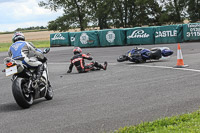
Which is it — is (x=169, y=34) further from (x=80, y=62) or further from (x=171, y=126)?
→ (x=171, y=126)

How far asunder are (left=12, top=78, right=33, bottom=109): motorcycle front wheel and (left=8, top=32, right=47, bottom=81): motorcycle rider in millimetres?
459

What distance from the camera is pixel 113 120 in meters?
6.09

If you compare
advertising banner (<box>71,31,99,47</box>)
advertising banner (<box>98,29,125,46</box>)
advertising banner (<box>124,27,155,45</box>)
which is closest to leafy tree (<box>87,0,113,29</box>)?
advertising banner (<box>71,31,99,47</box>)

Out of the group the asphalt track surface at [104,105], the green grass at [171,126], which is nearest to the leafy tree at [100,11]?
the asphalt track surface at [104,105]

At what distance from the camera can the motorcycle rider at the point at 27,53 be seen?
7.89 meters

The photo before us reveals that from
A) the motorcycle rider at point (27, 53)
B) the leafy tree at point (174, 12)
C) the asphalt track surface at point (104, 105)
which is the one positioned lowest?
the asphalt track surface at point (104, 105)

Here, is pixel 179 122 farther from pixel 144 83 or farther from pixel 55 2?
pixel 55 2

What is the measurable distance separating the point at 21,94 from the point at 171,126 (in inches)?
129

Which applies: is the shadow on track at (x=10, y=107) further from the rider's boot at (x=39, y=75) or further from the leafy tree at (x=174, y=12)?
the leafy tree at (x=174, y=12)

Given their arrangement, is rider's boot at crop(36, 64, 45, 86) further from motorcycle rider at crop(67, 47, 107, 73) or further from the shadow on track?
motorcycle rider at crop(67, 47, 107, 73)

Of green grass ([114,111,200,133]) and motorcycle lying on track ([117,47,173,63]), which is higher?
motorcycle lying on track ([117,47,173,63])

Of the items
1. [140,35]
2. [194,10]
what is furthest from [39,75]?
[194,10]

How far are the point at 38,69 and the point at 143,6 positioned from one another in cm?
5370

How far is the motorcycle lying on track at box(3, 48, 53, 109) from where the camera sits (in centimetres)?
729
